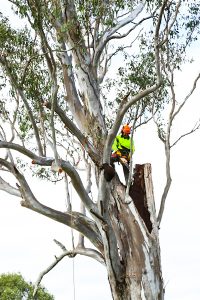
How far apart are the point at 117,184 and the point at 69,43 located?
8.86 ft

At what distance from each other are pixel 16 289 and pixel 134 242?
1517cm

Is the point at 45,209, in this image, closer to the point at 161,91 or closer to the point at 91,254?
the point at 91,254

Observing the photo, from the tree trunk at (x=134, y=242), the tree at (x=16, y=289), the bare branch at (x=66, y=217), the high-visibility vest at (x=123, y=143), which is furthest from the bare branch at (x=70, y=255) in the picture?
the tree at (x=16, y=289)

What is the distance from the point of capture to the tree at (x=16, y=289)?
22.0 metres

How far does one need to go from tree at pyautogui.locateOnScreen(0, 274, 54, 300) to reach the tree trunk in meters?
14.3

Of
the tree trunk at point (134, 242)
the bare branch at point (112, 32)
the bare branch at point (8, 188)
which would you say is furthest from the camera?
the bare branch at point (112, 32)

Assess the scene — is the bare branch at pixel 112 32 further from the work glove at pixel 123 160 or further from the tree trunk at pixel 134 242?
the tree trunk at pixel 134 242

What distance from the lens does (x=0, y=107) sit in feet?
34.9

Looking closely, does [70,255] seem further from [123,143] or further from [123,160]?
[123,143]

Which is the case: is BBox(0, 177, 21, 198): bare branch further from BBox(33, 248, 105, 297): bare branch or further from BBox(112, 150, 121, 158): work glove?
BBox(112, 150, 121, 158): work glove

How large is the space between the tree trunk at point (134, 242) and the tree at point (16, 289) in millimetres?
14260

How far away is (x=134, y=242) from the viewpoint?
27.1 feet

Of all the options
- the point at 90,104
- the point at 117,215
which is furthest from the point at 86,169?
the point at 117,215

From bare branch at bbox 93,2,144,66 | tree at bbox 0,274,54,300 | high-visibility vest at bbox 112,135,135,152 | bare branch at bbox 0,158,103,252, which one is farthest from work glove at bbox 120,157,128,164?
tree at bbox 0,274,54,300
